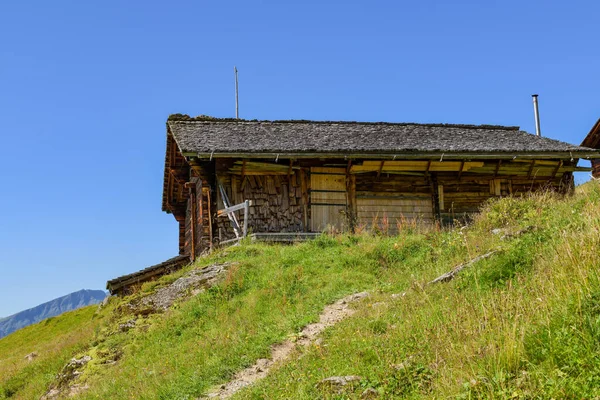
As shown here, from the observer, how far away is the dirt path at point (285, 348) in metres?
8.70

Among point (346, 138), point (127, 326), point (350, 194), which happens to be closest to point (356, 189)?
point (350, 194)

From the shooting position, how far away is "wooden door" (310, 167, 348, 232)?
20500 millimetres

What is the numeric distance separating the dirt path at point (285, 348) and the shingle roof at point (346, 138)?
9.12 m

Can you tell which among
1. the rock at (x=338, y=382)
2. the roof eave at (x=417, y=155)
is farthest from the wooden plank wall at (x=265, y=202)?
the rock at (x=338, y=382)

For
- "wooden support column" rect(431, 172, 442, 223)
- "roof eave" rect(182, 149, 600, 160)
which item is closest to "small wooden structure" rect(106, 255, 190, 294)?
"roof eave" rect(182, 149, 600, 160)

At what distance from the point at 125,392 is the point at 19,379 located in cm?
693

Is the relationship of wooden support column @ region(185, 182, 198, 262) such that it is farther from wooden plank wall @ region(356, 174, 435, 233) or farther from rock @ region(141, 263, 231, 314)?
rock @ region(141, 263, 231, 314)

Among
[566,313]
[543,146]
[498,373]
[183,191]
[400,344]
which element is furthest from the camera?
[183,191]

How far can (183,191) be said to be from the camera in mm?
27188

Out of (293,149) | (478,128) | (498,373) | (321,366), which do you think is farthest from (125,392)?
(478,128)

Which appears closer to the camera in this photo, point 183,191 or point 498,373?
point 498,373

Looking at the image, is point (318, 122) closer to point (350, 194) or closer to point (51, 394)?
point (350, 194)

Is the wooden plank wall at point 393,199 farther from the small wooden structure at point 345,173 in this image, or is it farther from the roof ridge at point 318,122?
the roof ridge at point 318,122

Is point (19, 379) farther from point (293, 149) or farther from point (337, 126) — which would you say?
point (337, 126)
